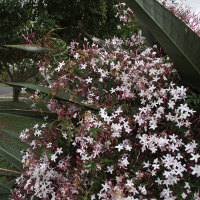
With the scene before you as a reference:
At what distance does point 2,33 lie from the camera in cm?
608

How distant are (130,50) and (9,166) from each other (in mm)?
2552

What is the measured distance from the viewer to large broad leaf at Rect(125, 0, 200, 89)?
3.67 ft

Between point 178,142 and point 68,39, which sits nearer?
point 178,142

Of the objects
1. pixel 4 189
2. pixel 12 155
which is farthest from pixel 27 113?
pixel 4 189

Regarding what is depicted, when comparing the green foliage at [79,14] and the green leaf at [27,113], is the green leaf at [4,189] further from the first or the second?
the green foliage at [79,14]

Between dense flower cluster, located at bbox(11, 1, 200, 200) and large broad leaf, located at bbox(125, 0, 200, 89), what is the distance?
0.12 meters

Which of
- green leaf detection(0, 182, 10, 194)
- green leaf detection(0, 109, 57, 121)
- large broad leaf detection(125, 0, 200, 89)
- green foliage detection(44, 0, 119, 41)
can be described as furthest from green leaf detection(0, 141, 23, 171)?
green foliage detection(44, 0, 119, 41)

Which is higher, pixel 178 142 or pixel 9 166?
pixel 178 142

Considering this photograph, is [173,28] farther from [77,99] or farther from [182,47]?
[77,99]

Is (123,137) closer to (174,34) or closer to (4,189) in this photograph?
(174,34)

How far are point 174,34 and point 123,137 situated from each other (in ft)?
1.94

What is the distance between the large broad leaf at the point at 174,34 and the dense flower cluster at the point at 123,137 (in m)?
0.12

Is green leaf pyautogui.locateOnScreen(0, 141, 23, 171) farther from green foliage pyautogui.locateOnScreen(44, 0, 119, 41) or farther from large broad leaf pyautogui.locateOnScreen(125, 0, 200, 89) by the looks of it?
green foliage pyautogui.locateOnScreen(44, 0, 119, 41)

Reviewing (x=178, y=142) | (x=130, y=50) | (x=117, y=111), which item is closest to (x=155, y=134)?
(x=178, y=142)
